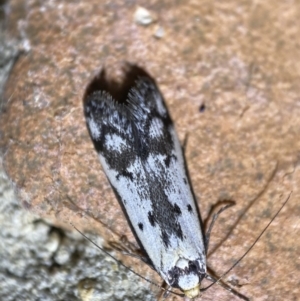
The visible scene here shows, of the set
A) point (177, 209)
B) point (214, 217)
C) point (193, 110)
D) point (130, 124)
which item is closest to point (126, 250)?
point (177, 209)

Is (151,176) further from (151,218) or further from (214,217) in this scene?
(214,217)

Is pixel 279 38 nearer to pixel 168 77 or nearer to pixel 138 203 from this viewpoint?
pixel 168 77

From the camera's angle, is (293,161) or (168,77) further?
(168,77)

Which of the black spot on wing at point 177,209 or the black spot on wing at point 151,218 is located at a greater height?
the black spot on wing at point 177,209

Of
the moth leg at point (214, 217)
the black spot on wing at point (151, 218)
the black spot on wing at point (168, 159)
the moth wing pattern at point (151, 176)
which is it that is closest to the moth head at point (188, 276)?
the moth wing pattern at point (151, 176)

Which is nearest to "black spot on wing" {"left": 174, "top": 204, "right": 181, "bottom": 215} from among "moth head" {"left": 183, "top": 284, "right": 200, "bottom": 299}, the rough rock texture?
the rough rock texture

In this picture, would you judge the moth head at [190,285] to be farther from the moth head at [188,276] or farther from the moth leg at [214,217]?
the moth leg at [214,217]

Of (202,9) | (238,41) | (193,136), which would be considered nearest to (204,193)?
(193,136)
